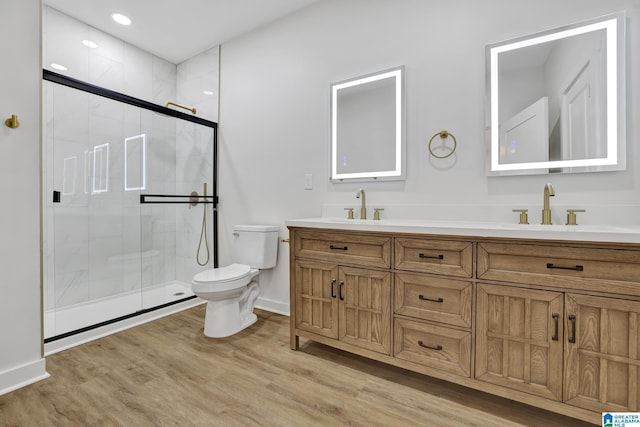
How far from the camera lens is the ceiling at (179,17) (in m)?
2.44

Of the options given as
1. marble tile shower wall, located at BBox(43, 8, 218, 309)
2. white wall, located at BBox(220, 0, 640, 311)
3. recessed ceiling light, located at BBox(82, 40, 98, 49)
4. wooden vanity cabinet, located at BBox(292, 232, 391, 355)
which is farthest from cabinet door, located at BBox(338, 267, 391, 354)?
recessed ceiling light, located at BBox(82, 40, 98, 49)

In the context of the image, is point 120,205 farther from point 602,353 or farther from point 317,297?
point 602,353

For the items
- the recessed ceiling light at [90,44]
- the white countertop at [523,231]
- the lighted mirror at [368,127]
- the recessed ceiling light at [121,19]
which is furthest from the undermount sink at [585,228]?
the recessed ceiling light at [90,44]

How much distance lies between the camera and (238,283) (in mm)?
2197

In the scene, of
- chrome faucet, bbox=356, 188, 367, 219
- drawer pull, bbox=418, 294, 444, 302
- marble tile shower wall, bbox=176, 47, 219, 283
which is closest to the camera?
drawer pull, bbox=418, 294, 444, 302

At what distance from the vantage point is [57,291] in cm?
245

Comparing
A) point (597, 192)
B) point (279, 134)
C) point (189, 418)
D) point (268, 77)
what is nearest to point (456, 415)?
point (189, 418)

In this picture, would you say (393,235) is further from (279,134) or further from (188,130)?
(188,130)

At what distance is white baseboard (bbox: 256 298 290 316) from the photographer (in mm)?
2607

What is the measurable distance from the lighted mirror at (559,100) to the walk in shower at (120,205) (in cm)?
251

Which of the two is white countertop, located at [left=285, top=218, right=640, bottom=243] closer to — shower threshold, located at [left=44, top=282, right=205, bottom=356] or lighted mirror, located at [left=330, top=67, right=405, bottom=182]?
lighted mirror, located at [left=330, top=67, right=405, bottom=182]

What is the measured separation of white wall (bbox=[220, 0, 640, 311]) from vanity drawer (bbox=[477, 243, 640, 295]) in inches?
19.9

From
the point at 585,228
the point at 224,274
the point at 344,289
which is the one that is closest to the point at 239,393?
the point at 344,289

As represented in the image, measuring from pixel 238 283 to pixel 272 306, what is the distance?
60 centimetres
